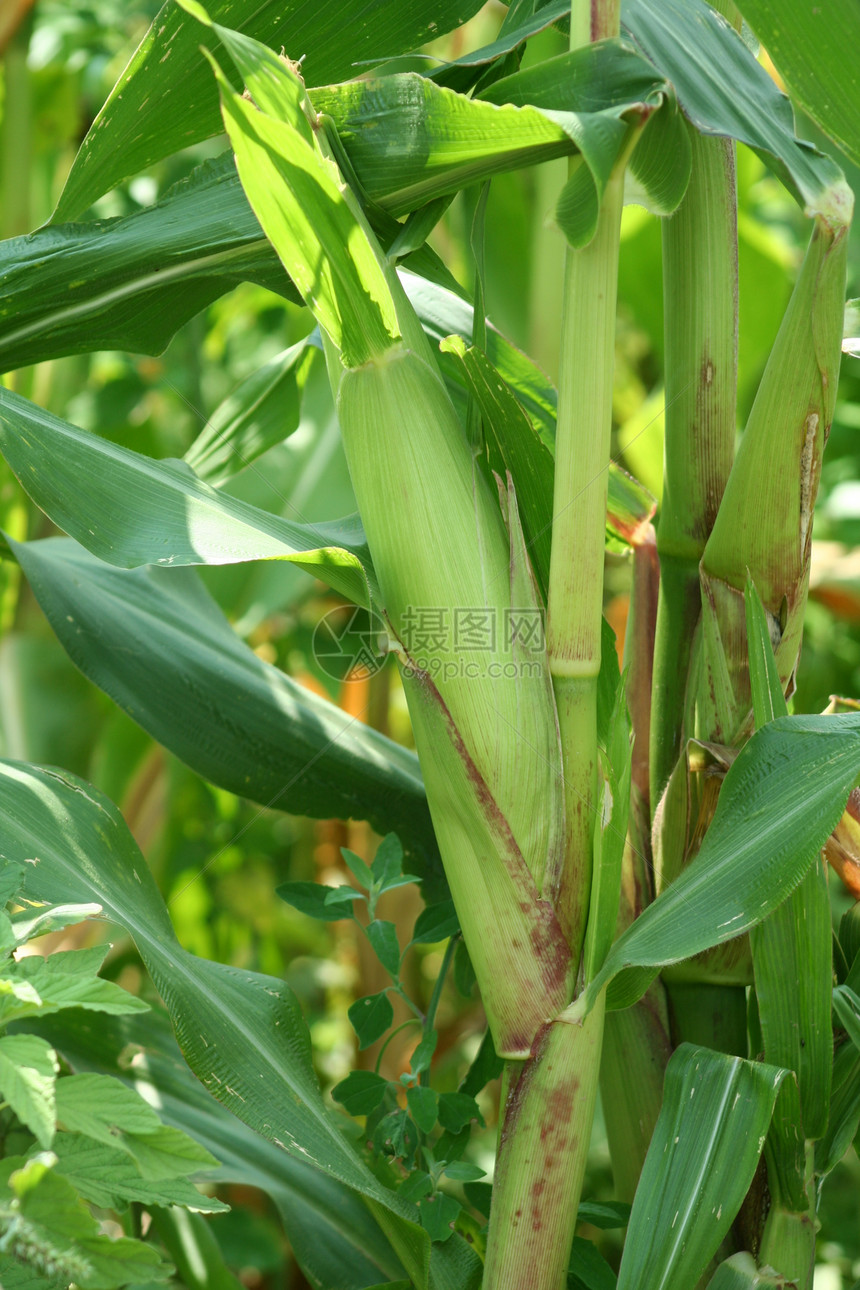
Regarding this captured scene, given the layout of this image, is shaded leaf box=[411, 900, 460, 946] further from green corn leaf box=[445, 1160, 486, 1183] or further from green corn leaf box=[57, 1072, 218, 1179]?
green corn leaf box=[57, 1072, 218, 1179]

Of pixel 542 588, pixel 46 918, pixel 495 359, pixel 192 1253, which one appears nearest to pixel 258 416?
pixel 495 359

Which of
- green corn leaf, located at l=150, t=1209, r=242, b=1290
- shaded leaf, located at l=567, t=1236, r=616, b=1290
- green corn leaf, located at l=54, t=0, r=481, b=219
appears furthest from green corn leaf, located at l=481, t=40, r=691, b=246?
green corn leaf, located at l=150, t=1209, r=242, b=1290

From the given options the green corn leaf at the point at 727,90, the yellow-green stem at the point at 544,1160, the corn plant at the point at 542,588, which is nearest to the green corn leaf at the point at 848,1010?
the corn plant at the point at 542,588

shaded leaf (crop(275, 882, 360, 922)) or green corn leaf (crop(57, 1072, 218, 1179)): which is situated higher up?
green corn leaf (crop(57, 1072, 218, 1179))

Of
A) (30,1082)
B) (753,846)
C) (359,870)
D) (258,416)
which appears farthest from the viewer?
(258,416)

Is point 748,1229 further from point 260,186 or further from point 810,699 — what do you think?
point 810,699

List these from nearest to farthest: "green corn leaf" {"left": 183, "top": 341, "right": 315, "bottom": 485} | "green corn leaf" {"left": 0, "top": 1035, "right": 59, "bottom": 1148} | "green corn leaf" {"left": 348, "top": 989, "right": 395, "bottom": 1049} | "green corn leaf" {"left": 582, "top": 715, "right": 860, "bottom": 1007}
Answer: "green corn leaf" {"left": 0, "top": 1035, "right": 59, "bottom": 1148} → "green corn leaf" {"left": 582, "top": 715, "right": 860, "bottom": 1007} → "green corn leaf" {"left": 348, "top": 989, "right": 395, "bottom": 1049} → "green corn leaf" {"left": 183, "top": 341, "right": 315, "bottom": 485}

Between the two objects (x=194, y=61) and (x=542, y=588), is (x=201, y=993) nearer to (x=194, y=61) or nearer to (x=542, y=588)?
(x=542, y=588)
